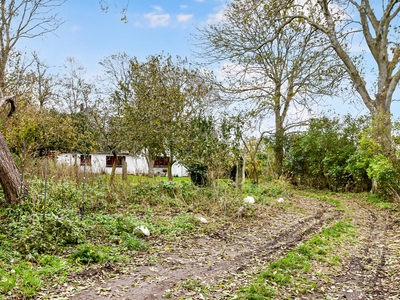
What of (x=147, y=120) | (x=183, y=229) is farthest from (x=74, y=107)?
(x=183, y=229)

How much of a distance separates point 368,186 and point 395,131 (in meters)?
3.32

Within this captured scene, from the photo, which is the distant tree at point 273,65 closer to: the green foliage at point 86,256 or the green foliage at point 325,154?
the green foliage at point 325,154

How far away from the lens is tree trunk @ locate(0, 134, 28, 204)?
591 centimetres

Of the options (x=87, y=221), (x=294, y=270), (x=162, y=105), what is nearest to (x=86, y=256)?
(x=87, y=221)

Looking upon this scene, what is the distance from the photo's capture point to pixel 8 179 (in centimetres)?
595

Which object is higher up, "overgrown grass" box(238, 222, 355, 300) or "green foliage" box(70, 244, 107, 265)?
"green foliage" box(70, 244, 107, 265)

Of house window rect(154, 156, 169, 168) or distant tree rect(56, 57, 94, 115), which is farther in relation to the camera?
distant tree rect(56, 57, 94, 115)

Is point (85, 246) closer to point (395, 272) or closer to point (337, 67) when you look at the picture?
point (395, 272)

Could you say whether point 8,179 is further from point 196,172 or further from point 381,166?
point 381,166

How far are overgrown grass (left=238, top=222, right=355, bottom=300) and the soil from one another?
90 mm

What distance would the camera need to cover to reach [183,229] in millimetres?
6098

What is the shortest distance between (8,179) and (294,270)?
5493 mm

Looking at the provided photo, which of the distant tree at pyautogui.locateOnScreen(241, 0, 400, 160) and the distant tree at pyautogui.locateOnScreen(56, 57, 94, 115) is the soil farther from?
the distant tree at pyautogui.locateOnScreen(56, 57, 94, 115)

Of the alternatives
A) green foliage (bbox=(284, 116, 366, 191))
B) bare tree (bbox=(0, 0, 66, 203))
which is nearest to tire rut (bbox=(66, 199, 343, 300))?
green foliage (bbox=(284, 116, 366, 191))
